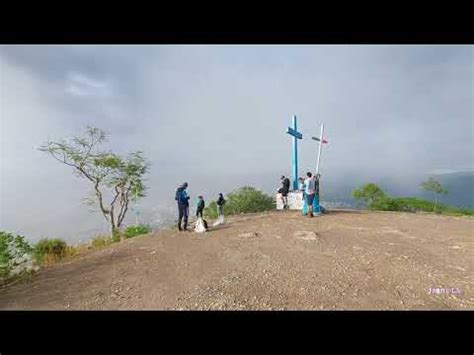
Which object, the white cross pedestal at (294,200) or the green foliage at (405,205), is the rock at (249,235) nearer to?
the white cross pedestal at (294,200)

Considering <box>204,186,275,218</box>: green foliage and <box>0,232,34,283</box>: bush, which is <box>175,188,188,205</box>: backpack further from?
<box>204,186,275,218</box>: green foliage

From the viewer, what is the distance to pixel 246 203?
15961 mm

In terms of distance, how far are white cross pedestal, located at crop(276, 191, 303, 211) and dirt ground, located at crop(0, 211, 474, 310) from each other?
14.4ft

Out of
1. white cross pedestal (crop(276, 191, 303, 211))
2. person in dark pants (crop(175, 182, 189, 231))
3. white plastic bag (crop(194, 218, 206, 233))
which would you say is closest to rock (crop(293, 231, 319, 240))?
white plastic bag (crop(194, 218, 206, 233))

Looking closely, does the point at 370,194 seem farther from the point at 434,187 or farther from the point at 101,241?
the point at 101,241

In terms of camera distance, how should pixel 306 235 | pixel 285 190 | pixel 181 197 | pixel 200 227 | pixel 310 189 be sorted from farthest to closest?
pixel 285 190 < pixel 310 189 < pixel 200 227 < pixel 181 197 < pixel 306 235

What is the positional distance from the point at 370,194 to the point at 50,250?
1686 cm

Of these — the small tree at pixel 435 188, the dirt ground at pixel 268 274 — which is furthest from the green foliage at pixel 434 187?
the dirt ground at pixel 268 274

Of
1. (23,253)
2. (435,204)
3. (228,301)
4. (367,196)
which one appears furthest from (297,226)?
(435,204)

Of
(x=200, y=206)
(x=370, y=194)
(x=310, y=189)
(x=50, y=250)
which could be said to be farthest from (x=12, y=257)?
(x=370, y=194)

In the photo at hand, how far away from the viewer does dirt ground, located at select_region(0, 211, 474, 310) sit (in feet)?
12.8

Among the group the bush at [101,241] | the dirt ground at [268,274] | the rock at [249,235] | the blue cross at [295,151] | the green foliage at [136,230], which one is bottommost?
the bush at [101,241]

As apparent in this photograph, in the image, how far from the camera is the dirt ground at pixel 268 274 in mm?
3904

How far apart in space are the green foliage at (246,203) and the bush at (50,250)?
820 centimetres
